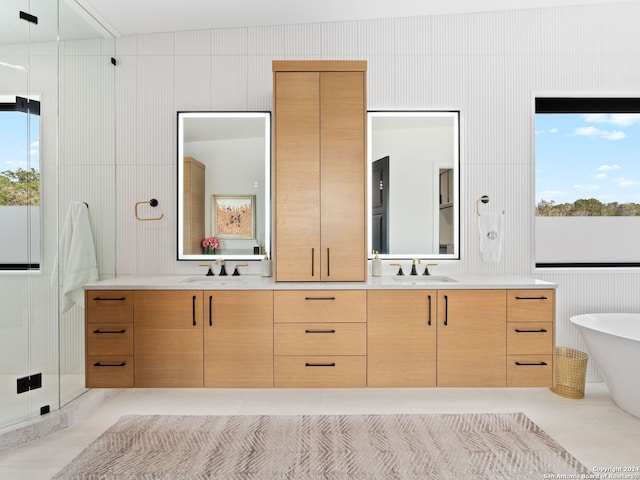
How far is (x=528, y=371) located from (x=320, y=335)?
4.44 feet

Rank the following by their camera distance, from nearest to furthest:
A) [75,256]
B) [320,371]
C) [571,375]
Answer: [320,371], [75,256], [571,375]

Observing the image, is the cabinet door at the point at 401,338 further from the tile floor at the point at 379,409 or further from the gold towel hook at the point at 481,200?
the gold towel hook at the point at 481,200

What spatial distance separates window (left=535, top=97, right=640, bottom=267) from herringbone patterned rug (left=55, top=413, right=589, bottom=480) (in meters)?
1.55

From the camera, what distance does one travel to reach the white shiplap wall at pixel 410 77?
330 cm

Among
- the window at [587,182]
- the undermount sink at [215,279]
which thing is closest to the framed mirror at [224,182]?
the undermount sink at [215,279]

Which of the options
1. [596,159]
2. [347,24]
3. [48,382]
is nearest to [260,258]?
[48,382]

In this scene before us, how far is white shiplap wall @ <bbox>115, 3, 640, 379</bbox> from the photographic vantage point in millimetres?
3301

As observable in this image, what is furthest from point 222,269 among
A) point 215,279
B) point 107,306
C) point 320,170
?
point 320,170

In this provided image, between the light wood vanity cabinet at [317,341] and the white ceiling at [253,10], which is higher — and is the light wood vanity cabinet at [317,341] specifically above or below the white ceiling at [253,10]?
below

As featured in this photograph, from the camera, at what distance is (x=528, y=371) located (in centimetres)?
270

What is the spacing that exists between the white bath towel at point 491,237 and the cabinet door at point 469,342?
2.19 ft

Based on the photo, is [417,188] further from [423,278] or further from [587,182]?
[587,182]

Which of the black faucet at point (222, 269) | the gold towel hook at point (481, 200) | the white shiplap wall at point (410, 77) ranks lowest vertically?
the black faucet at point (222, 269)

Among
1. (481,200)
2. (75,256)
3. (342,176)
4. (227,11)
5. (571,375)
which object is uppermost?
(227,11)
